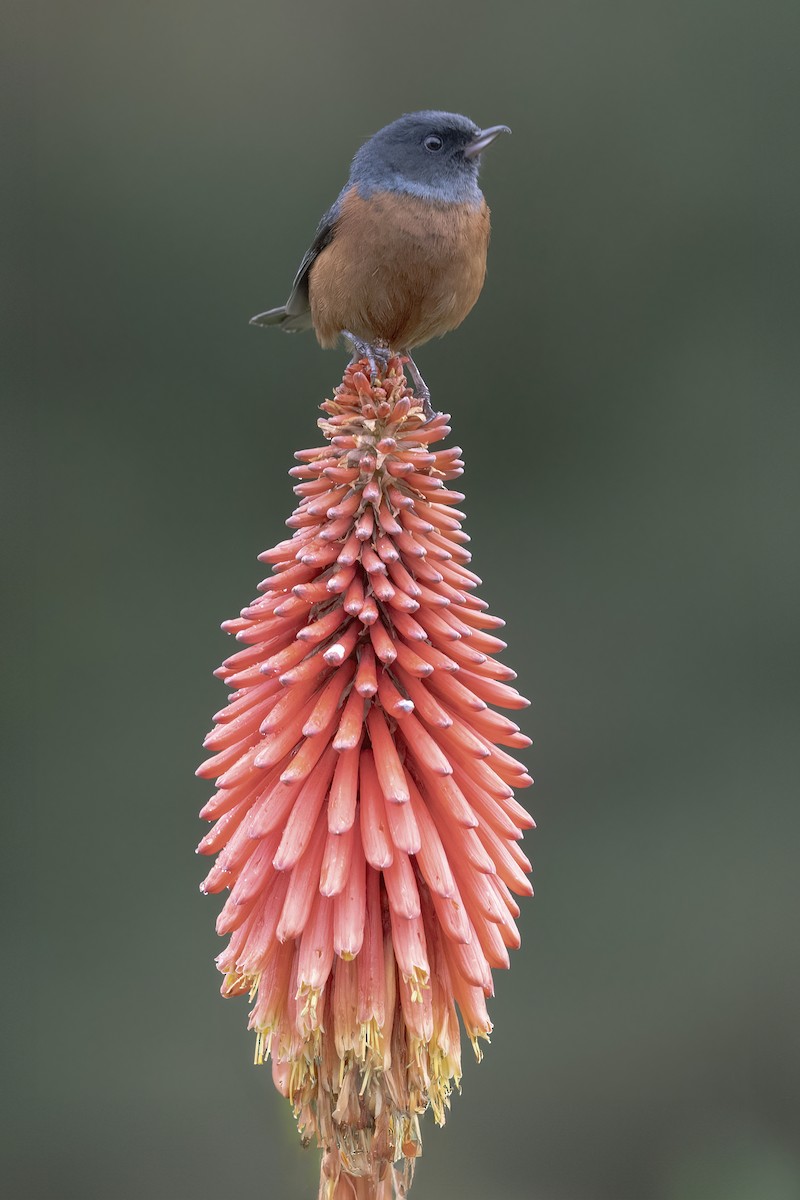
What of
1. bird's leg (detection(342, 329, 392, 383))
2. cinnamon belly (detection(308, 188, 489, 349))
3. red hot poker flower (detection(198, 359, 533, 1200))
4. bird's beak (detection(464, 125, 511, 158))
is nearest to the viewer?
red hot poker flower (detection(198, 359, 533, 1200))

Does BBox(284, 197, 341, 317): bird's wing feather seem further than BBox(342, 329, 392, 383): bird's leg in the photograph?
Yes

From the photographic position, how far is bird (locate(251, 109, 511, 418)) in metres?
2.15

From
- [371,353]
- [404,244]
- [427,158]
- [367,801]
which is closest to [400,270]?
[404,244]

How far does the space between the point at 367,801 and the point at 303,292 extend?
4.94 ft

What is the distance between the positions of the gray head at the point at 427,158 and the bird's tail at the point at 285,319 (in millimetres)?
378

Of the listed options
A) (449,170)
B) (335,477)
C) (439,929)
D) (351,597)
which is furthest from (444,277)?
(439,929)

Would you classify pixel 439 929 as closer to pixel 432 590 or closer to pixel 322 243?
pixel 432 590

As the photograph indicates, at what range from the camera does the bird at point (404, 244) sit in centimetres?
215

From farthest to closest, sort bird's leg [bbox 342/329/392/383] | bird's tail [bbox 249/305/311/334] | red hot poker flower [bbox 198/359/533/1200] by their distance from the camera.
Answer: bird's tail [bbox 249/305/311/334] → bird's leg [bbox 342/329/392/383] → red hot poker flower [bbox 198/359/533/1200]

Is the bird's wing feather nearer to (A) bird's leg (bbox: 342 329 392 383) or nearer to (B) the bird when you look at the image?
(B) the bird

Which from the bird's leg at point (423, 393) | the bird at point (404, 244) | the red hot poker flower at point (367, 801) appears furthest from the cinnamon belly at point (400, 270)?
the red hot poker flower at point (367, 801)

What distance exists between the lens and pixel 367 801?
1.57 metres

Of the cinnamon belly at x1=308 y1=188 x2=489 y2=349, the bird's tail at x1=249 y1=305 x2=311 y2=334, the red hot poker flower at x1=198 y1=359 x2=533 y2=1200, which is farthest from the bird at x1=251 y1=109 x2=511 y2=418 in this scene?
the red hot poker flower at x1=198 y1=359 x2=533 y2=1200

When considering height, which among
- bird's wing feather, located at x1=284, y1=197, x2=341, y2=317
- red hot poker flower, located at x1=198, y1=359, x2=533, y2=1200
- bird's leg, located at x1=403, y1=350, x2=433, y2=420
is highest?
bird's wing feather, located at x1=284, y1=197, x2=341, y2=317
